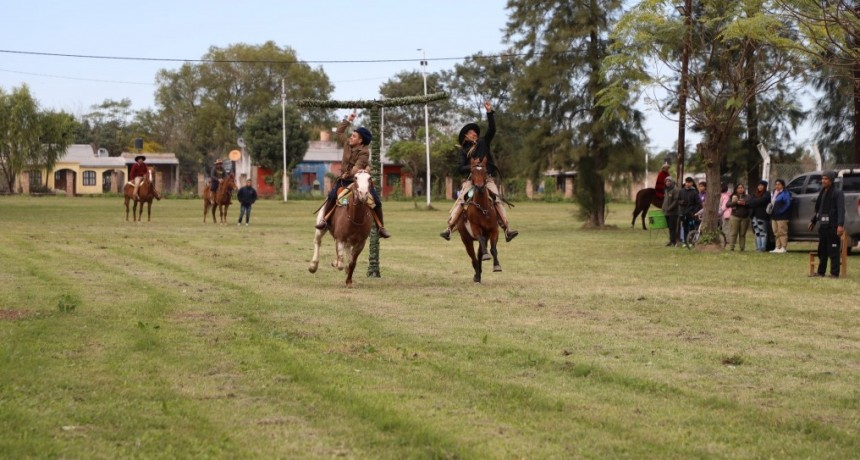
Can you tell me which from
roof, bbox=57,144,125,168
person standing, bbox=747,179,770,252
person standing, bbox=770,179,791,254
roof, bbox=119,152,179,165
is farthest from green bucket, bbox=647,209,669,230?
roof, bbox=119,152,179,165

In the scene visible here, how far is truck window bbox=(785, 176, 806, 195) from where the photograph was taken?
29.7 m

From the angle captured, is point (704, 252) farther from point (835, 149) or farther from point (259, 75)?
point (259, 75)

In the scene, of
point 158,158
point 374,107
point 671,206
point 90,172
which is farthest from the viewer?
point 158,158

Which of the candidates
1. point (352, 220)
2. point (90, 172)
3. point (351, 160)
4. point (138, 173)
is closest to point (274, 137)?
point (90, 172)

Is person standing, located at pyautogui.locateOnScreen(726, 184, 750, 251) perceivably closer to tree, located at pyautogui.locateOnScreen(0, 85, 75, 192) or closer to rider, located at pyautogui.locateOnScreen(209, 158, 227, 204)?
rider, located at pyautogui.locateOnScreen(209, 158, 227, 204)

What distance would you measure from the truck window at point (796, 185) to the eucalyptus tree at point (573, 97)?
47.8ft

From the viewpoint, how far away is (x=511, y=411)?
336 inches

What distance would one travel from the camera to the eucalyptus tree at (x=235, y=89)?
125 meters

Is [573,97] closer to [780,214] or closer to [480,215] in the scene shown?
[780,214]

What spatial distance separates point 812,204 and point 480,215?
11.8 meters

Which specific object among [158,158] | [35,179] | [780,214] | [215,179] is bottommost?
[35,179]

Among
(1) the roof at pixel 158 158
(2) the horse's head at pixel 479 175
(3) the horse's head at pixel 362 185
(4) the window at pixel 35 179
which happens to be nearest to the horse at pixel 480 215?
(2) the horse's head at pixel 479 175

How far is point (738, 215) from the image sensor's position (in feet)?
99.7

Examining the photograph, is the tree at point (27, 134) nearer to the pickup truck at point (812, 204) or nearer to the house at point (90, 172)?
the house at point (90, 172)
